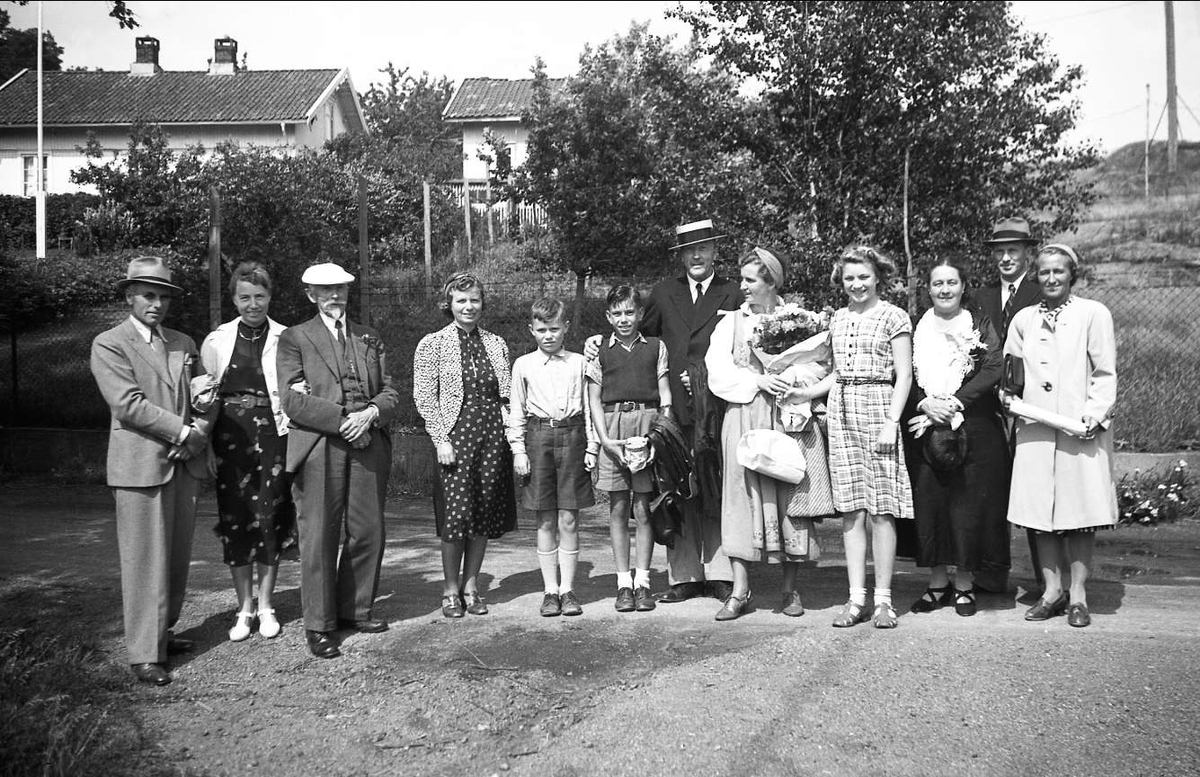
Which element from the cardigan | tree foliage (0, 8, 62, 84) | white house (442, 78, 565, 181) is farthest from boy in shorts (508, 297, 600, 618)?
tree foliage (0, 8, 62, 84)

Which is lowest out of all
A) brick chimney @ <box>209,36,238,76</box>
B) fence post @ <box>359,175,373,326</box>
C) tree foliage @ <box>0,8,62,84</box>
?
fence post @ <box>359,175,373,326</box>

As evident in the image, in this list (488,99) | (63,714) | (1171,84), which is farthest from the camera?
(488,99)

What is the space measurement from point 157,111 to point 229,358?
3242 centimetres

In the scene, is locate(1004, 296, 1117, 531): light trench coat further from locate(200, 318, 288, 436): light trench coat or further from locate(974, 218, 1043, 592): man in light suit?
locate(200, 318, 288, 436): light trench coat

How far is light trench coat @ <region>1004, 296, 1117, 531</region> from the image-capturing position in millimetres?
5875

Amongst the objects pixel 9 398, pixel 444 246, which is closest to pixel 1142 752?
pixel 9 398

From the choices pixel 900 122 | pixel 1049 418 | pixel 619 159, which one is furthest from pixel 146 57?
pixel 1049 418

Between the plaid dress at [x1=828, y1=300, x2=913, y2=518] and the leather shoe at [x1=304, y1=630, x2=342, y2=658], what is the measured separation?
2.81 meters

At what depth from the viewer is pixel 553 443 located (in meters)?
6.42

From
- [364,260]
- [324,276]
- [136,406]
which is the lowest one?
[136,406]

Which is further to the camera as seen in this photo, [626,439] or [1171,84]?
[1171,84]

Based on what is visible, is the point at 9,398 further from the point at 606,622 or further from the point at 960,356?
the point at 960,356

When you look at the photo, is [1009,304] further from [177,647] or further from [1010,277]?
[177,647]

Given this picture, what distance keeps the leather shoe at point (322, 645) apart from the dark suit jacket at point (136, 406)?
3.67 ft
